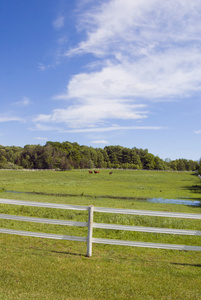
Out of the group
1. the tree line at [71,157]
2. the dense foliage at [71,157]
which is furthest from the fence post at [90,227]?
the dense foliage at [71,157]

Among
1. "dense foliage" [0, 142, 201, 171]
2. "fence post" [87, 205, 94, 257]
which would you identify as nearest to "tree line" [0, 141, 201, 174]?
"dense foliage" [0, 142, 201, 171]

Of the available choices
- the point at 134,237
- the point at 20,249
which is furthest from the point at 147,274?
the point at 134,237

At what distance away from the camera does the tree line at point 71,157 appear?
127 m

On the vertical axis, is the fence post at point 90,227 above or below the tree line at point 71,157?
below

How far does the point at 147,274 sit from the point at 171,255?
95.4 inches

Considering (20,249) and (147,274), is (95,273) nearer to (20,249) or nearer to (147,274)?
(147,274)

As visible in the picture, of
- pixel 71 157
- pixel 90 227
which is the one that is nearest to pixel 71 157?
pixel 71 157

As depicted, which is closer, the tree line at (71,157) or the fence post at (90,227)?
the fence post at (90,227)

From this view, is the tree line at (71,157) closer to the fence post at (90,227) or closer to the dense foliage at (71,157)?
the dense foliage at (71,157)

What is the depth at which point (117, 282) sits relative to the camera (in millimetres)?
5789

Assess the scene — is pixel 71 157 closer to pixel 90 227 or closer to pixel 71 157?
pixel 71 157

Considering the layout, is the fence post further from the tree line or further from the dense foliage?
the dense foliage

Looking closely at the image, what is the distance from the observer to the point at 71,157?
13838cm

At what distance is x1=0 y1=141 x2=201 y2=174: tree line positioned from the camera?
5012 inches
